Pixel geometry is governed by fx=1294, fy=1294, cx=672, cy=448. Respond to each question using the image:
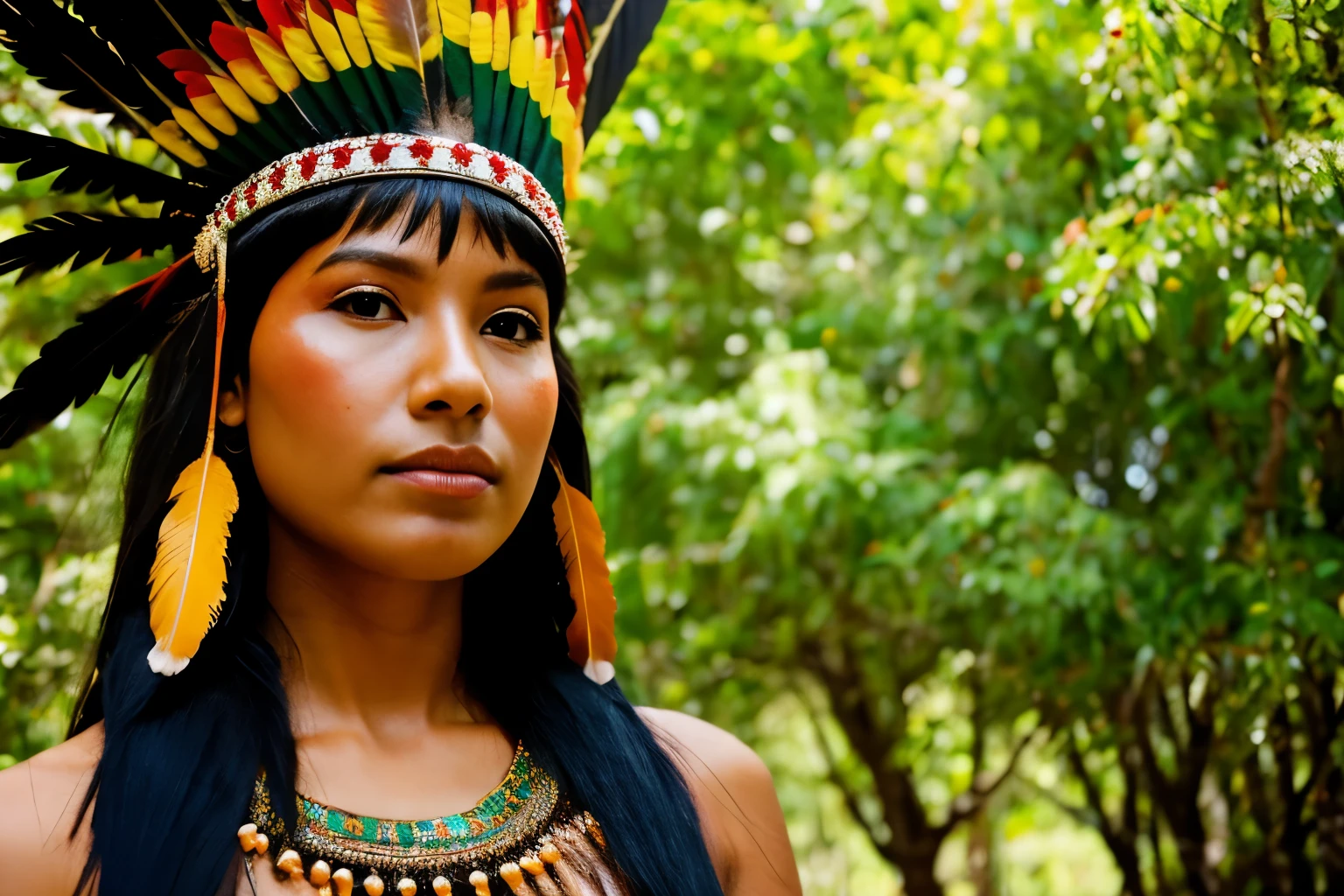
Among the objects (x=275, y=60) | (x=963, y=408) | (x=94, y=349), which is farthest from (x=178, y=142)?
(x=963, y=408)

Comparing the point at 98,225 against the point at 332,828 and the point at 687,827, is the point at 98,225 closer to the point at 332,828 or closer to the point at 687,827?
the point at 332,828

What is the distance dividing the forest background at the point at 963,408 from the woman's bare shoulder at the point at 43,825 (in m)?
0.44

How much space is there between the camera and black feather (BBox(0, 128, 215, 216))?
66.5 inches

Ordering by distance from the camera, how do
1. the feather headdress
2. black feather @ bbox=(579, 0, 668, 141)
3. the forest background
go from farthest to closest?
the forest background → black feather @ bbox=(579, 0, 668, 141) → the feather headdress

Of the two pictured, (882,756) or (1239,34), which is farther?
(882,756)

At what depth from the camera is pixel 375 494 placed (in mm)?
1524

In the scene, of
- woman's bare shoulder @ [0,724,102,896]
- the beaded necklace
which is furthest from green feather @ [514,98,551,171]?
woman's bare shoulder @ [0,724,102,896]

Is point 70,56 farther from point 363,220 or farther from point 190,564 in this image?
point 190,564

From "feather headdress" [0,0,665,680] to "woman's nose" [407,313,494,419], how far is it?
21cm

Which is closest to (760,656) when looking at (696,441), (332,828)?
(696,441)

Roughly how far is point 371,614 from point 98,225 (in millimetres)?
645

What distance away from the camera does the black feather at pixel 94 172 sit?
1688 millimetres

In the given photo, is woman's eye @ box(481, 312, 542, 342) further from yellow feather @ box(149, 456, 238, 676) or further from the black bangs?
yellow feather @ box(149, 456, 238, 676)

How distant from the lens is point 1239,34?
1.97 metres
